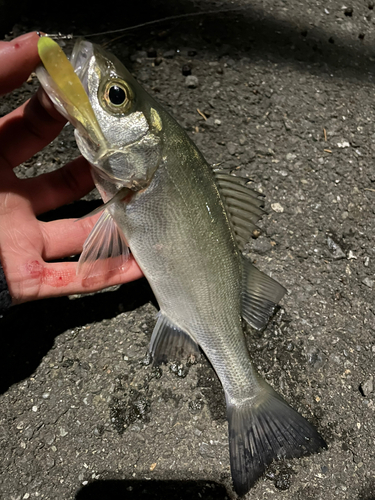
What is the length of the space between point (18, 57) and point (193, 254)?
1267 mm

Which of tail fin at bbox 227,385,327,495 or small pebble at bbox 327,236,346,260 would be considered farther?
small pebble at bbox 327,236,346,260

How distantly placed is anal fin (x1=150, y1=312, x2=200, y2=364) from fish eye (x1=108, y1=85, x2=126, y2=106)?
1.21 m

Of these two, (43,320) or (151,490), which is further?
(43,320)

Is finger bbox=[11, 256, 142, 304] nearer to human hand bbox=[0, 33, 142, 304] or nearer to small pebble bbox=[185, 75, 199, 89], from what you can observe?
human hand bbox=[0, 33, 142, 304]

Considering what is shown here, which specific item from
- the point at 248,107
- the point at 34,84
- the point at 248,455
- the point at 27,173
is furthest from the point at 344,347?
the point at 34,84

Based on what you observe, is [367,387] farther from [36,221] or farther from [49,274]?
[36,221]

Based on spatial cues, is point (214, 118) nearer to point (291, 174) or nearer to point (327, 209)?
point (291, 174)

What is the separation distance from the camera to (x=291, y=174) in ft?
8.92

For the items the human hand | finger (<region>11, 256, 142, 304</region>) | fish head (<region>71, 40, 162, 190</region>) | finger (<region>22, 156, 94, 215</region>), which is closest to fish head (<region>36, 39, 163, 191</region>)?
fish head (<region>71, 40, 162, 190</region>)

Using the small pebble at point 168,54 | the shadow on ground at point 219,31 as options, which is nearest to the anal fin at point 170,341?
the small pebble at point 168,54

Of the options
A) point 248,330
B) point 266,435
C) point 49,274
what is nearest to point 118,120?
point 49,274

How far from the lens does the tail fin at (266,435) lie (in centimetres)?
201

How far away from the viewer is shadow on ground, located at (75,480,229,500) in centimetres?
207

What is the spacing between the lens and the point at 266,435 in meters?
2.03
